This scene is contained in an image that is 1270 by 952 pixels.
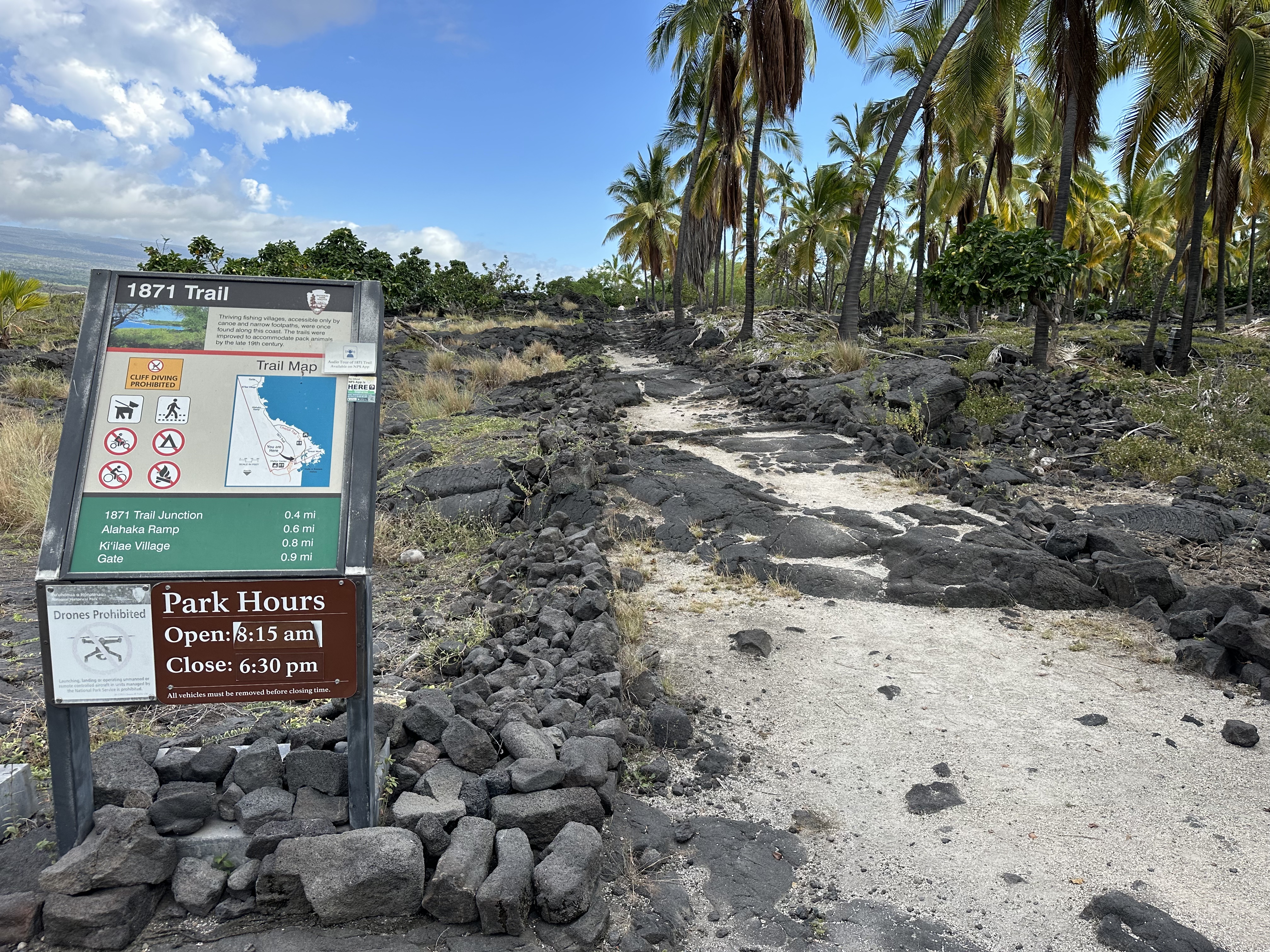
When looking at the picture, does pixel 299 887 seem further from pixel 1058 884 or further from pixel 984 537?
pixel 984 537

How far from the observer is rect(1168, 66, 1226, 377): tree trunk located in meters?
15.7

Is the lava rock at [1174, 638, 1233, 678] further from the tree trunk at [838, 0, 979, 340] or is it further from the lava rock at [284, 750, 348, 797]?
the tree trunk at [838, 0, 979, 340]

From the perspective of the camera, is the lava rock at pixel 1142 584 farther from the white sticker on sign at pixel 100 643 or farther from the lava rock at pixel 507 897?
the white sticker on sign at pixel 100 643

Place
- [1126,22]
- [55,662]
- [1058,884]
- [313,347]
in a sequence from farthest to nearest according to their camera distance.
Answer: [1126,22]
[1058,884]
[313,347]
[55,662]

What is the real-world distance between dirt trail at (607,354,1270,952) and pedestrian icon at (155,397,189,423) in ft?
8.41

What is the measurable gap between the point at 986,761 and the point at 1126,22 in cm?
1542

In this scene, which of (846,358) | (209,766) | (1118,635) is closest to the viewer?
(209,766)

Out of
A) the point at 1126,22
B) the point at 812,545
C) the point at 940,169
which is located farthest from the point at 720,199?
the point at 812,545

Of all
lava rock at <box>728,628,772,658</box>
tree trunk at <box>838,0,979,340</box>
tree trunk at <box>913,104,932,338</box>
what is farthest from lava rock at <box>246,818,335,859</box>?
tree trunk at <box>913,104,932,338</box>

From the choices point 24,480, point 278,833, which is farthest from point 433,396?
point 278,833

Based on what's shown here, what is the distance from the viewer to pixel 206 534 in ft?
8.75

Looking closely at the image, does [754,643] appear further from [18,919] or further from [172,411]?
[18,919]

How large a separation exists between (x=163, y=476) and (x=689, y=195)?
101 feet

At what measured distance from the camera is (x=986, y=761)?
398 centimetres
